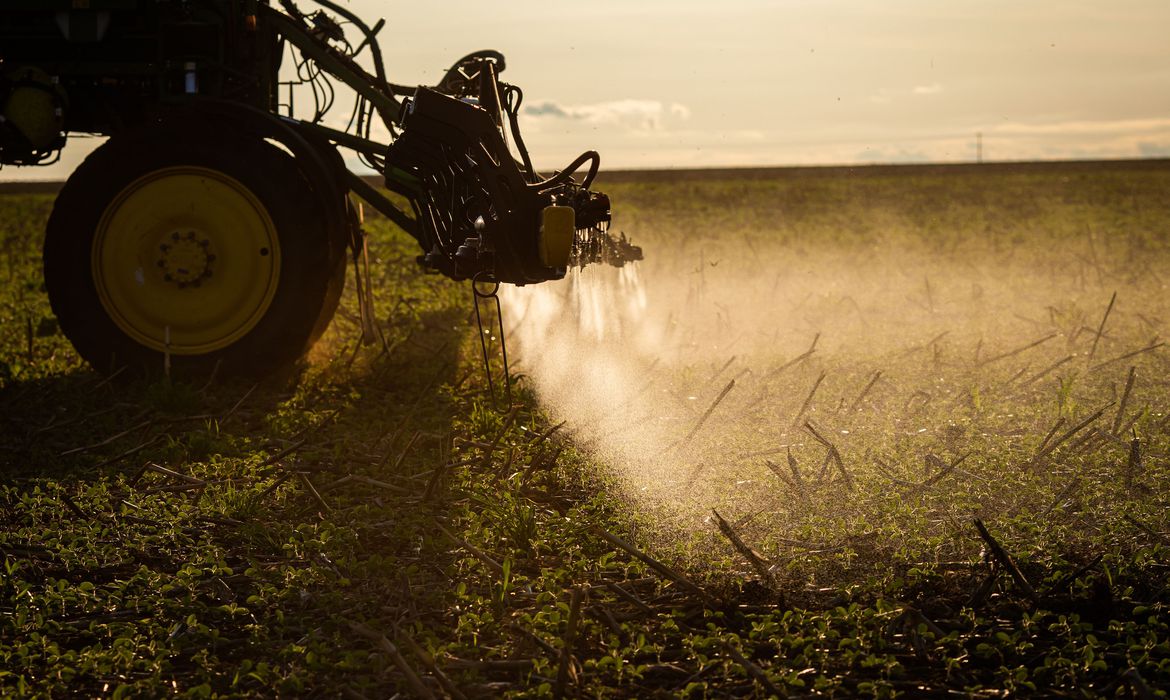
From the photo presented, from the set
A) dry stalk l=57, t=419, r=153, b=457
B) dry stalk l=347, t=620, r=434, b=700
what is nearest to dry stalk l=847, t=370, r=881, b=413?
dry stalk l=347, t=620, r=434, b=700

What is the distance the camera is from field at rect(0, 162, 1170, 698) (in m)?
4.07

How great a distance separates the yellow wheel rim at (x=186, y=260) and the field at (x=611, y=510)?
1.45 ft

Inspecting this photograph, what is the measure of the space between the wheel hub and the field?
0.68 m

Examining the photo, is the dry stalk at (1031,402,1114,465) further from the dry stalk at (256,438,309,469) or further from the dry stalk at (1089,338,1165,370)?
the dry stalk at (256,438,309,469)

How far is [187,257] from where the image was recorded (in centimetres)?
751

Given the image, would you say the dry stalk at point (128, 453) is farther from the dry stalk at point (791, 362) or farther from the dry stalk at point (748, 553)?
the dry stalk at point (791, 362)

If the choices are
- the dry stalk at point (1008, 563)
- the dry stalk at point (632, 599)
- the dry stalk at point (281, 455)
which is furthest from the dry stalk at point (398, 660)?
the dry stalk at point (281, 455)

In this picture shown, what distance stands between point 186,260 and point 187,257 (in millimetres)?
19

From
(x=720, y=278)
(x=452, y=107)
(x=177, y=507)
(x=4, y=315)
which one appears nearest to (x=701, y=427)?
(x=452, y=107)

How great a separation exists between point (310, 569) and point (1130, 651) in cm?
298

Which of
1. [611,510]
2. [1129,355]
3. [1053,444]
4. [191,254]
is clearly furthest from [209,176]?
[1129,355]

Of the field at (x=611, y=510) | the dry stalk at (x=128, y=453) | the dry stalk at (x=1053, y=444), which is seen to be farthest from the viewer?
the dry stalk at (x=128, y=453)

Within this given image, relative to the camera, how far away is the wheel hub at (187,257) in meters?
7.50

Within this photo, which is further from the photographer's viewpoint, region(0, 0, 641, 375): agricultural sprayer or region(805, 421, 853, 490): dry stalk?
region(0, 0, 641, 375): agricultural sprayer
